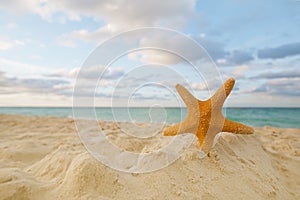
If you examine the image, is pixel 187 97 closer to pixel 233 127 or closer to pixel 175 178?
pixel 233 127

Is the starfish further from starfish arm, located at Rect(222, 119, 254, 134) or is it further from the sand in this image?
the sand

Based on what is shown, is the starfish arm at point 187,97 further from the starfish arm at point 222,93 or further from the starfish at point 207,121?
the starfish arm at point 222,93

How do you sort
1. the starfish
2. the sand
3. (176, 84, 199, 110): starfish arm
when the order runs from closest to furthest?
the sand < the starfish < (176, 84, 199, 110): starfish arm

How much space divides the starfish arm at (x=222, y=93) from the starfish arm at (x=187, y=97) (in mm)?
206

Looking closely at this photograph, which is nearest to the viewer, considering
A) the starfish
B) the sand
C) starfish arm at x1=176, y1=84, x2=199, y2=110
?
the sand

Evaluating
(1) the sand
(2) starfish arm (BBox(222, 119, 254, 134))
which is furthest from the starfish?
(1) the sand

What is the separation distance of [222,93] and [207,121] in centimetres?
37

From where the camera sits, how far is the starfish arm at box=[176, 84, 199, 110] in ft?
8.91

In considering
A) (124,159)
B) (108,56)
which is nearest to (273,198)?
(124,159)

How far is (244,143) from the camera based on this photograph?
318cm

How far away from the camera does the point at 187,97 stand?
109 inches

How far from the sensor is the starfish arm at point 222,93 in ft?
8.77

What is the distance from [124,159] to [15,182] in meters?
1.12

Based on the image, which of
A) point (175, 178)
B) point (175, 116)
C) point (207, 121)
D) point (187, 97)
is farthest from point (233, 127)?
point (175, 116)
